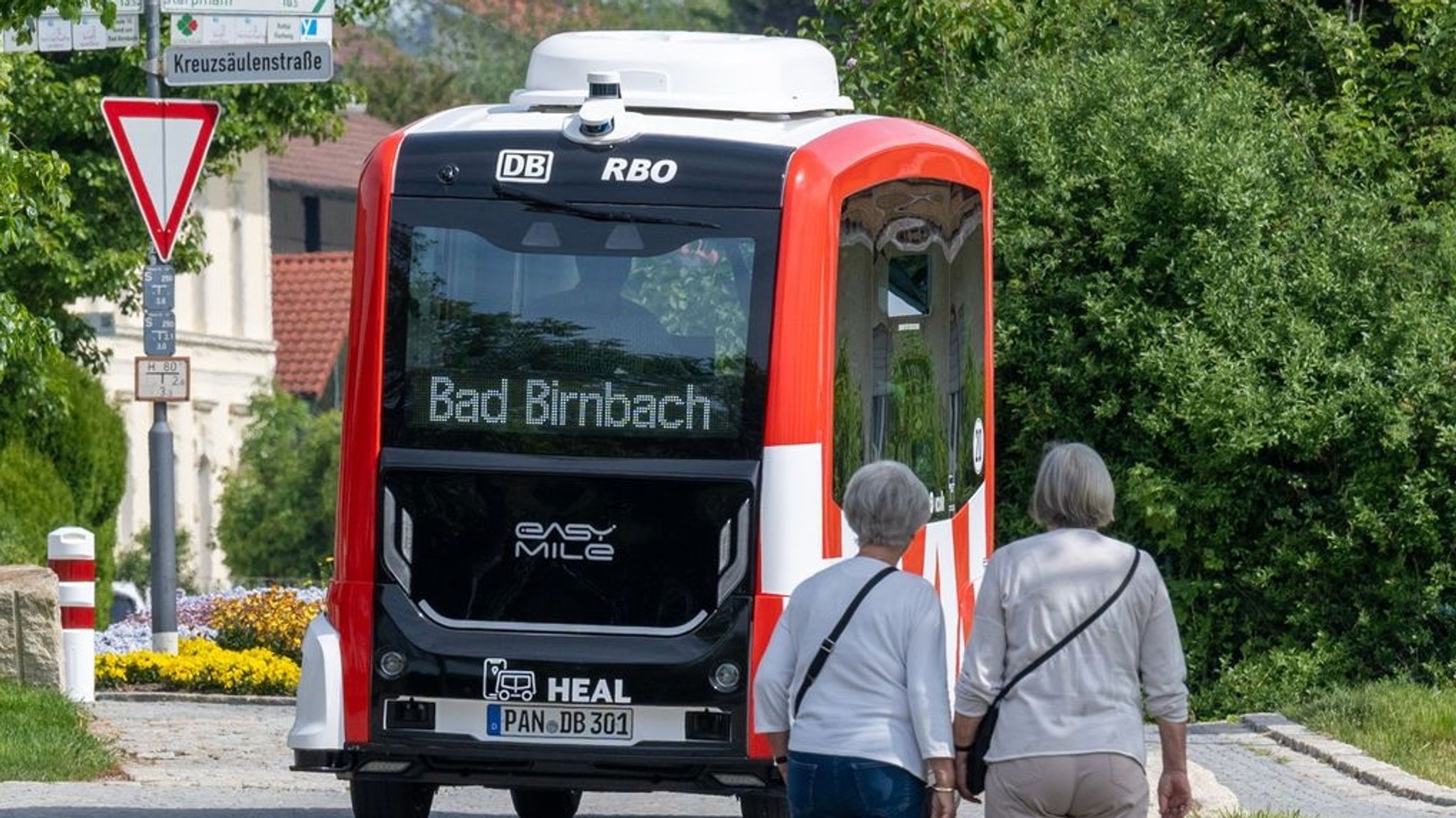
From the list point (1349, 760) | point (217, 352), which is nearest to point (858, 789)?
point (1349, 760)

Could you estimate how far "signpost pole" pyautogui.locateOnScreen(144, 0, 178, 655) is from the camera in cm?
1698

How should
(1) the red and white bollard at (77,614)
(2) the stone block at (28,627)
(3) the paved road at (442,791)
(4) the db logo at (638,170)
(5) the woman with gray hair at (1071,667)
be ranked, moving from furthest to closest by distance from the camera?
(1) the red and white bollard at (77,614)
(2) the stone block at (28,627)
(3) the paved road at (442,791)
(4) the db logo at (638,170)
(5) the woman with gray hair at (1071,667)

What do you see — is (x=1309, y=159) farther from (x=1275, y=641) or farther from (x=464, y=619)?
(x=464, y=619)

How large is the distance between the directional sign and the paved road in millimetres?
4172

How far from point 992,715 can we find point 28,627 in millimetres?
9579

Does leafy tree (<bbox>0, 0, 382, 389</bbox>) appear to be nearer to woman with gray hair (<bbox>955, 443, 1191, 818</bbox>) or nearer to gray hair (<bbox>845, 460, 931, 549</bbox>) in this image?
gray hair (<bbox>845, 460, 931, 549</bbox>)

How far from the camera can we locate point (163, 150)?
1647 cm

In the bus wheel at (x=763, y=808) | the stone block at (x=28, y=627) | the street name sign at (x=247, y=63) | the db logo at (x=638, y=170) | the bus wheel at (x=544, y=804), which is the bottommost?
the bus wheel at (x=544, y=804)

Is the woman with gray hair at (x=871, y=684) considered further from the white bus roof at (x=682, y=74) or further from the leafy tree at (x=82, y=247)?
the leafy tree at (x=82, y=247)

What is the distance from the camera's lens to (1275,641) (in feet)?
56.9

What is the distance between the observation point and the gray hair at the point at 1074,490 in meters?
7.20

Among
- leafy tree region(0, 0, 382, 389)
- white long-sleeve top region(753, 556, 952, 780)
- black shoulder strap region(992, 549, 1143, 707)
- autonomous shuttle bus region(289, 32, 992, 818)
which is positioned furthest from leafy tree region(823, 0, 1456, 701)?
white long-sleeve top region(753, 556, 952, 780)

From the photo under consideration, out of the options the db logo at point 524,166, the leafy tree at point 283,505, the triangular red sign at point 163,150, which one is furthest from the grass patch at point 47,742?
the leafy tree at point 283,505

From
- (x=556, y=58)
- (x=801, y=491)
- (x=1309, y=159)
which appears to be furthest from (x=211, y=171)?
(x=801, y=491)
